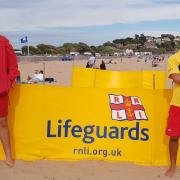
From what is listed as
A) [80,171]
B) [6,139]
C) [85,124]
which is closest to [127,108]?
[85,124]

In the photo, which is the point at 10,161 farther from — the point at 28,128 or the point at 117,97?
the point at 117,97

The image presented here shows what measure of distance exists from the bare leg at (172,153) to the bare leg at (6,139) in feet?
6.00

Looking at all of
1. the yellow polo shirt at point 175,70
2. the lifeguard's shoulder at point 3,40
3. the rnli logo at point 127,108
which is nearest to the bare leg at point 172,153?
the yellow polo shirt at point 175,70

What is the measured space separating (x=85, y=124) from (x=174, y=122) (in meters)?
1.24

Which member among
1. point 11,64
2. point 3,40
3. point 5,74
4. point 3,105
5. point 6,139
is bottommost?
point 6,139

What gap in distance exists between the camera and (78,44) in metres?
136

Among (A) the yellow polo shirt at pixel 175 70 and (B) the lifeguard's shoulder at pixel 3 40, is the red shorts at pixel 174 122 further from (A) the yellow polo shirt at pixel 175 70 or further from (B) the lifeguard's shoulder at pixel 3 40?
(B) the lifeguard's shoulder at pixel 3 40

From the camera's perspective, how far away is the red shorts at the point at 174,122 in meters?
5.38

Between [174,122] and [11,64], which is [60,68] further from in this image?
[174,122]

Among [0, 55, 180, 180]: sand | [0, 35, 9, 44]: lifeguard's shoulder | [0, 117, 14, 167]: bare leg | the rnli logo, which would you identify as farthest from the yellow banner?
[0, 35, 9, 44]: lifeguard's shoulder

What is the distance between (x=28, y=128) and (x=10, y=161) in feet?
1.76

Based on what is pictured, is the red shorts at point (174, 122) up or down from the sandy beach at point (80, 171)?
up

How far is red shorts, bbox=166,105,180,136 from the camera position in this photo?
5375mm

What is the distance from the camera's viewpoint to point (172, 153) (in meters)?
5.55
